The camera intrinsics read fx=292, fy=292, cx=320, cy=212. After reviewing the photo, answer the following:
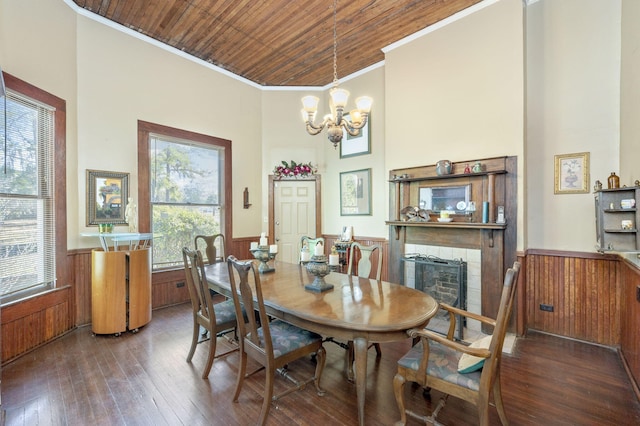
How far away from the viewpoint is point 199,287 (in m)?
2.53

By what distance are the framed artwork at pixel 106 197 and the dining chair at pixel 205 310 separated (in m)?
1.77

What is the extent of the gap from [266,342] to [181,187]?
11.1 feet

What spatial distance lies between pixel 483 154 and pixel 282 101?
3662mm

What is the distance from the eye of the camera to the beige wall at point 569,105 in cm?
298

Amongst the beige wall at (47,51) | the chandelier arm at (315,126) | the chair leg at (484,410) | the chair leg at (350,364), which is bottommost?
the chair leg at (350,364)

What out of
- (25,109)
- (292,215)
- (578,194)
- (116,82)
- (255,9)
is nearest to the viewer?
(25,109)

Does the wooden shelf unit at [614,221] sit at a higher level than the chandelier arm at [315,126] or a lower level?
lower

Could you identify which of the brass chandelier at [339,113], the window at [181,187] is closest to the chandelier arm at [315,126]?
the brass chandelier at [339,113]

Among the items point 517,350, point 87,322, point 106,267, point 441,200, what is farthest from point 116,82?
point 517,350

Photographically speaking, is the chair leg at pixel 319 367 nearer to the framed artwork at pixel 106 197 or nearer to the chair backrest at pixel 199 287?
the chair backrest at pixel 199 287

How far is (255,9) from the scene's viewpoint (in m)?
3.48

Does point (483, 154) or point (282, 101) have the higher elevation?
point (282, 101)

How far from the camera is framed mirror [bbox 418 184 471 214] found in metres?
3.61

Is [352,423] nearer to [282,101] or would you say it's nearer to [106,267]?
[106,267]
